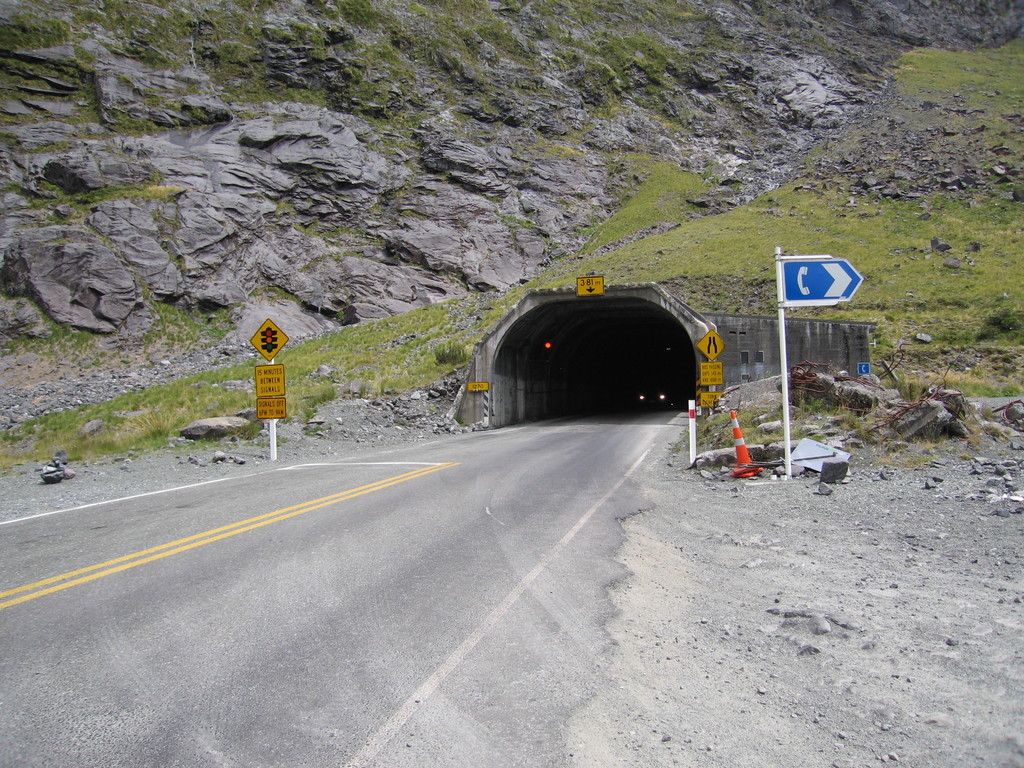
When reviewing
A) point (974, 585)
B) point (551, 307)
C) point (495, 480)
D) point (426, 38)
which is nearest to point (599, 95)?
point (426, 38)

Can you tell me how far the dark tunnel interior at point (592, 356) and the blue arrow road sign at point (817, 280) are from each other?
551 inches

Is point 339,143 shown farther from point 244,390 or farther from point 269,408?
point 269,408

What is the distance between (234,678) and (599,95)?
229 feet

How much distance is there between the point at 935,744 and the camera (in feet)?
8.16

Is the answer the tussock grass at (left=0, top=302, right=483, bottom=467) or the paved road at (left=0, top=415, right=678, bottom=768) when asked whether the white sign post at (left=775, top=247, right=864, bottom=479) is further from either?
the tussock grass at (left=0, top=302, right=483, bottom=467)

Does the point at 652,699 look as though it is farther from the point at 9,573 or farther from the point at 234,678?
the point at 9,573

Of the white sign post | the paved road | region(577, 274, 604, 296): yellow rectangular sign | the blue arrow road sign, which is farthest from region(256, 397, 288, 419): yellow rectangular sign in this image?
region(577, 274, 604, 296): yellow rectangular sign

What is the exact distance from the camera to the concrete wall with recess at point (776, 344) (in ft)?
68.4

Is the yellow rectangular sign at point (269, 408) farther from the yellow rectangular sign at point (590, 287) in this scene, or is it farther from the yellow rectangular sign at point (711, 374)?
the yellow rectangular sign at point (590, 287)

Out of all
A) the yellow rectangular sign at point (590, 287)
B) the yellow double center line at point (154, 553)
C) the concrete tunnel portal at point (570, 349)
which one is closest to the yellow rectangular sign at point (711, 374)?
the concrete tunnel portal at point (570, 349)

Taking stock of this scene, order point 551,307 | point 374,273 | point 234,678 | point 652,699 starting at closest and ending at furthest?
point 652,699 → point 234,678 → point 551,307 → point 374,273

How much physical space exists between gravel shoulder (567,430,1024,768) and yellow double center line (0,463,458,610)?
406cm

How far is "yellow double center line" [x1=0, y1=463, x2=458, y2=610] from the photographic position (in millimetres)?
4422

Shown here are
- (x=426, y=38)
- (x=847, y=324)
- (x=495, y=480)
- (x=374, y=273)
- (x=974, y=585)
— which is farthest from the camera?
(x=426, y=38)
